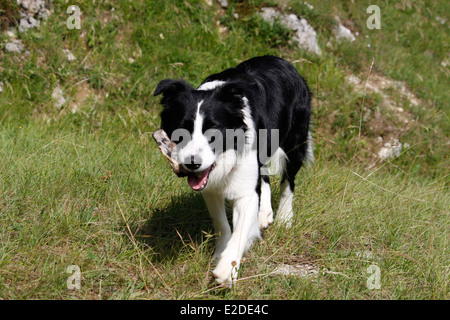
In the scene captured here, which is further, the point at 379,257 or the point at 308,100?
the point at 308,100

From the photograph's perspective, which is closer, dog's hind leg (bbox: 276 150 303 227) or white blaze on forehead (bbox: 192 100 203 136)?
white blaze on forehead (bbox: 192 100 203 136)

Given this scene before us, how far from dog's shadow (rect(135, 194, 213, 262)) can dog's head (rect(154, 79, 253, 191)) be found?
67cm

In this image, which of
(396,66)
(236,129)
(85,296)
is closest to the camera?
(85,296)

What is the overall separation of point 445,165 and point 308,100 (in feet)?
9.81

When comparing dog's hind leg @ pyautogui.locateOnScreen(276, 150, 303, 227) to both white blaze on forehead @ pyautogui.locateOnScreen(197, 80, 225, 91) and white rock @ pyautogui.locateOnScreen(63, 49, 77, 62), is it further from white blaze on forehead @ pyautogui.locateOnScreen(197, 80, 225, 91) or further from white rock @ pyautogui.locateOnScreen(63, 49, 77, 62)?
white rock @ pyautogui.locateOnScreen(63, 49, 77, 62)

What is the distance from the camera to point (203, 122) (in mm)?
3004

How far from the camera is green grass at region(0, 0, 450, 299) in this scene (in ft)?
9.95

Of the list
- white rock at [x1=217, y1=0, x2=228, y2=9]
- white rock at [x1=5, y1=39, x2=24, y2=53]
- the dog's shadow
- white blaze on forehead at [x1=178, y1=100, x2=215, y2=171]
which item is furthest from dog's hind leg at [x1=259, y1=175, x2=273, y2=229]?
white rock at [x1=217, y1=0, x2=228, y2=9]

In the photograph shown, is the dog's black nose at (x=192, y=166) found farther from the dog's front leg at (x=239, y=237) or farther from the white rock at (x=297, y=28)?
the white rock at (x=297, y=28)

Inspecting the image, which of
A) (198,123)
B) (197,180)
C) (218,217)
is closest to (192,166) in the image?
(197,180)

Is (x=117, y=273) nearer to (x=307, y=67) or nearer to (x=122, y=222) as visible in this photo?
(x=122, y=222)

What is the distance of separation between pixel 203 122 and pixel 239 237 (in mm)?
808

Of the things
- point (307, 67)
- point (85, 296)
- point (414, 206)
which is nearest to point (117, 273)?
point (85, 296)

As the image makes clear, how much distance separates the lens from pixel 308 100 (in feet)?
14.4
